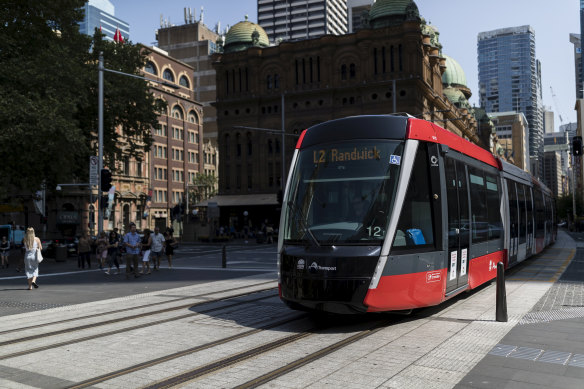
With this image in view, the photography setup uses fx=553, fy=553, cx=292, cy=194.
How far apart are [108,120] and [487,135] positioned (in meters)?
91.9

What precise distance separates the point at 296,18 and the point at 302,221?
5891 inches

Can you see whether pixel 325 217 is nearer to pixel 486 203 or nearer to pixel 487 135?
pixel 486 203

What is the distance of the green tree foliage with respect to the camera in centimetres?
2323

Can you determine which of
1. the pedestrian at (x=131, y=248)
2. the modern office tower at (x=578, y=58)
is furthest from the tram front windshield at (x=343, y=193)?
A: the modern office tower at (x=578, y=58)

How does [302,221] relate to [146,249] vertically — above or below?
above

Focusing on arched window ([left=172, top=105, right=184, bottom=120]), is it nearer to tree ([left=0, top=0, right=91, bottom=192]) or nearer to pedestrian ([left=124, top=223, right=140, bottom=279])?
tree ([left=0, top=0, right=91, bottom=192])

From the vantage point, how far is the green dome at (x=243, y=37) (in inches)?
2635

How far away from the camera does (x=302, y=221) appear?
328 inches

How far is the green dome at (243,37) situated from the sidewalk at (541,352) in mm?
60025

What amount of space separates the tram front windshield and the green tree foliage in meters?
18.0

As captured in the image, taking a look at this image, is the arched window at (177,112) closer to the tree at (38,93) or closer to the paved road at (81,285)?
the tree at (38,93)

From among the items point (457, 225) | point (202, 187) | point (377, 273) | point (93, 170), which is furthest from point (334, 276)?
point (202, 187)

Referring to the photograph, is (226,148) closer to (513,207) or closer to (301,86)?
(301,86)

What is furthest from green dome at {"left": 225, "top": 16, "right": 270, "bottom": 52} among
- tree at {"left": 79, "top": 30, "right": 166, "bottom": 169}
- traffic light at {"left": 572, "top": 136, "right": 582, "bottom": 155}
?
traffic light at {"left": 572, "top": 136, "right": 582, "bottom": 155}
